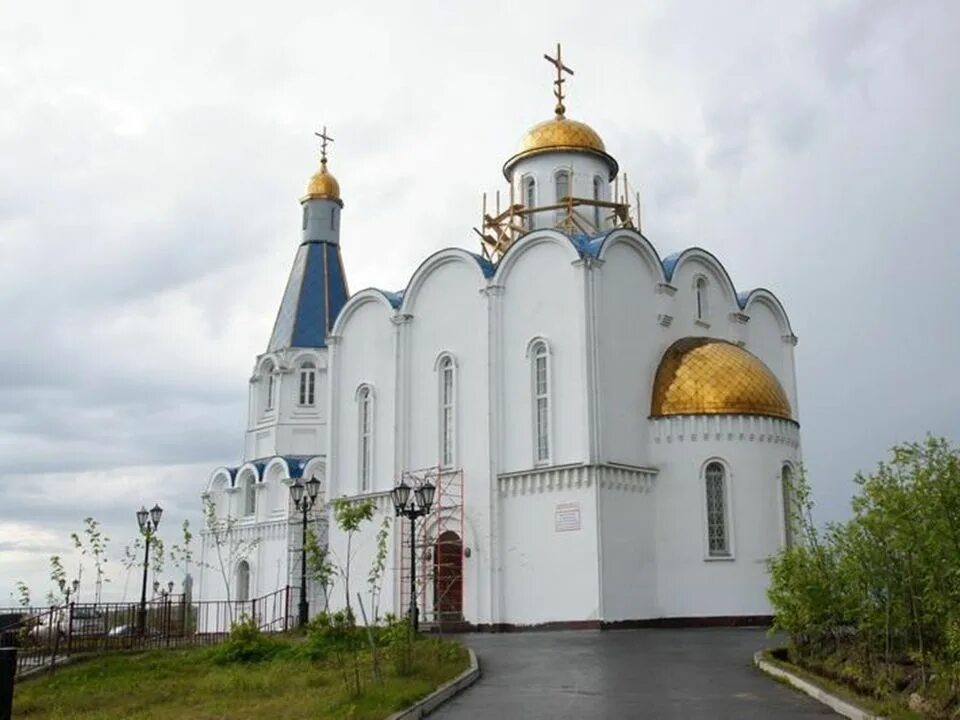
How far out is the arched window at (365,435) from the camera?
27.2 meters

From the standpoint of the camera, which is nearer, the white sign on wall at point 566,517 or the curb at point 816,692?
the curb at point 816,692

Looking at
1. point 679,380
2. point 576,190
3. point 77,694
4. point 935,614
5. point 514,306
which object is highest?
point 576,190

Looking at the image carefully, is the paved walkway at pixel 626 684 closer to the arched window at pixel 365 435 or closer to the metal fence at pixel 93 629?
the metal fence at pixel 93 629

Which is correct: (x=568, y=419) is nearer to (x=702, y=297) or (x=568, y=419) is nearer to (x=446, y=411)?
(x=446, y=411)

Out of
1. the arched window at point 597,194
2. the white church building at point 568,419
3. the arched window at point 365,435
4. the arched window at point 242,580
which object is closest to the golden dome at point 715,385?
the white church building at point 568,419

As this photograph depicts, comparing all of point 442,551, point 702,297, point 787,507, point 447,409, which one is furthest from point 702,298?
point 442,551

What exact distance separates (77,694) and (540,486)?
11.5 metres

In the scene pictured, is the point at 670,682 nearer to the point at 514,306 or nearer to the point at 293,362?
the point at 514,306

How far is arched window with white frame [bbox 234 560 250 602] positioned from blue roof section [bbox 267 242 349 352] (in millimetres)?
6796

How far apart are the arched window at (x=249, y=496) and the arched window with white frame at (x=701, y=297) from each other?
1532cm

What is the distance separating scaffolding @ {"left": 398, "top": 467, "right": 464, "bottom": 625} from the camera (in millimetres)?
24391

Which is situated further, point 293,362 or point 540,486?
point 293,362

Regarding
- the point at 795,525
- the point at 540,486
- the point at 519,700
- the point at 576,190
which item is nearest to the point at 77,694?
the point at 519,700

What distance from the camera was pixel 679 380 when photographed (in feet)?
77.8
